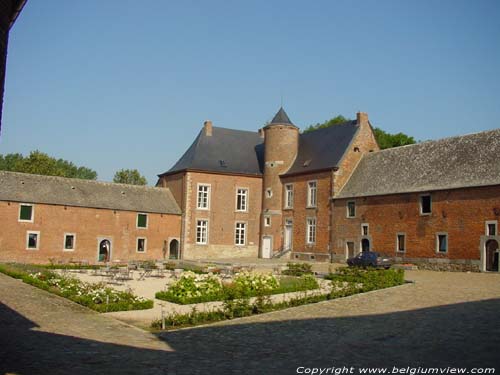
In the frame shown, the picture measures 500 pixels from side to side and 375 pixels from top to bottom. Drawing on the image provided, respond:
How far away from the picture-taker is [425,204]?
31.7 m

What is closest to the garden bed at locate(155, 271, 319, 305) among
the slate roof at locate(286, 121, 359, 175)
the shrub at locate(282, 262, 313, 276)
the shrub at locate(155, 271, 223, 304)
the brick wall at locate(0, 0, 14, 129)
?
the shrub at locate(155, 271, 223, 304)

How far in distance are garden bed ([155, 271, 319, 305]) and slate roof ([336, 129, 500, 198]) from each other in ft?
45.6

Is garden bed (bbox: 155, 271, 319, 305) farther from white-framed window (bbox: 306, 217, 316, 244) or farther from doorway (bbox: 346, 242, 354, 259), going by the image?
white-framed window (bbox: 306, 217, 316, 244)

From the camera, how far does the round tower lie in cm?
4288

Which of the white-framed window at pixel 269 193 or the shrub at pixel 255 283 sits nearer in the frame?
the shrub at pixel 255 283

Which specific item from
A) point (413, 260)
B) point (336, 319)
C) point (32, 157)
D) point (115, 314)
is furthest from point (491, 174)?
point (32, 157)

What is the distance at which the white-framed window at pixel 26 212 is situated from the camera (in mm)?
35697

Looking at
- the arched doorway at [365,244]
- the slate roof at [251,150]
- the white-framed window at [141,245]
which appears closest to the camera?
the arched doorway at [365,244]

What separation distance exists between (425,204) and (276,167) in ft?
46.5

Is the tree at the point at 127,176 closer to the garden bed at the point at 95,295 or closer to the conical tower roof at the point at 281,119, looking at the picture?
the conical tower roof at the point at 281,119

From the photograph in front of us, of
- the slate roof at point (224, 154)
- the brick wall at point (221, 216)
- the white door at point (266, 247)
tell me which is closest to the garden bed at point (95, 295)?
the brick wall at point (221, 216)

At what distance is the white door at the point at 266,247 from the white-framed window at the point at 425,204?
1417 centimetres

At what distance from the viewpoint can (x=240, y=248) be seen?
43375 mm

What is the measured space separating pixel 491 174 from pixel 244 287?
53.9ft
